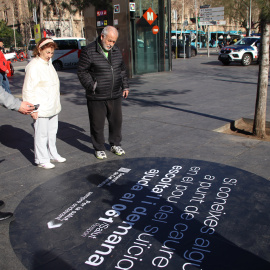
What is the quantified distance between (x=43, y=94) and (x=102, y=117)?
0.94m

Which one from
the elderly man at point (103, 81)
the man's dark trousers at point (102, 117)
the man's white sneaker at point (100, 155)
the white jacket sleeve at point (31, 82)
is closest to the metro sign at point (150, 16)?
the elderly man at point (103, 81)

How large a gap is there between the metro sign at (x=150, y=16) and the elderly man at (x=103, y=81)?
10.9 meters

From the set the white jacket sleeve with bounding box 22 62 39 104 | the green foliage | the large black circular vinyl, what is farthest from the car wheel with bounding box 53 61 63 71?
the green foliage

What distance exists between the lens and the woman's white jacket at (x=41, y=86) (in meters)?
4.36

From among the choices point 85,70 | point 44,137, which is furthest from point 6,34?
point 44,137

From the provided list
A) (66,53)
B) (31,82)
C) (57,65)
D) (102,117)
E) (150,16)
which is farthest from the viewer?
(66,53)

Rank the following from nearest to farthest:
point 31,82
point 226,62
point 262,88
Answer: point 31,82 < point 262,88 < point 226,62

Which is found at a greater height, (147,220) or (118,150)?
(118,150)

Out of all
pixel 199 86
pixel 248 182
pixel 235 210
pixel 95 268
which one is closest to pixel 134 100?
pixel 199 86

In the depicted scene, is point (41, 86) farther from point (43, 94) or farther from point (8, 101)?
point (8, 101)

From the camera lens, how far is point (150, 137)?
6098 mm

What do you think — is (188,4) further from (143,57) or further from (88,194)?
(88,194)

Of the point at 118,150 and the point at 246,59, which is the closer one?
the point at 118,150

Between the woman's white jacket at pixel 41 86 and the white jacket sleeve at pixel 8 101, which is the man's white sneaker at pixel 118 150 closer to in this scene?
the woman's white jacket at pixel 41 86
